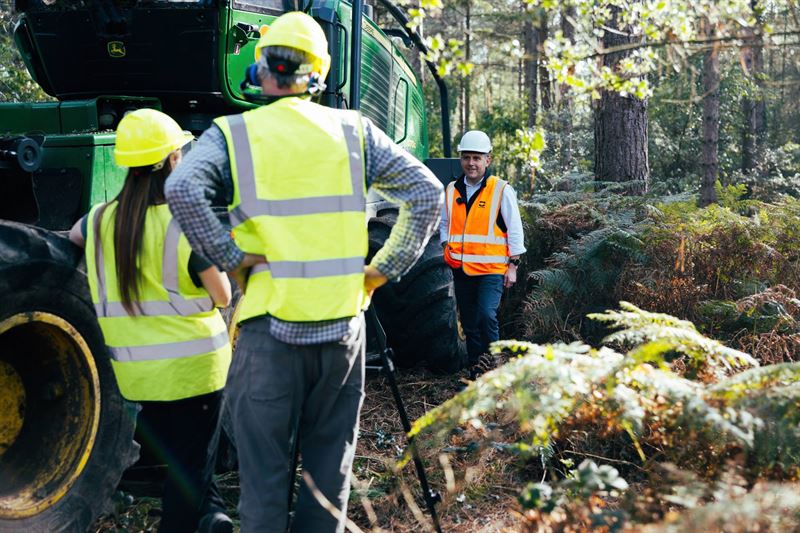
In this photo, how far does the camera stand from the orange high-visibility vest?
729 cm

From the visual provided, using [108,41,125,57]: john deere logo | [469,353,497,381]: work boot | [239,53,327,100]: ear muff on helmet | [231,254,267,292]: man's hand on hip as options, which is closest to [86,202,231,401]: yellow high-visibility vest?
[231,254,267,292]: man's hand on hip

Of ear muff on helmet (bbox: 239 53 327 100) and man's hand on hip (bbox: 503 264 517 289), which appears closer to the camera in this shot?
ear muff on helmet (bbox: 239 53 327 100)

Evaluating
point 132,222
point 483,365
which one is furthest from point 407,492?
point 483,365

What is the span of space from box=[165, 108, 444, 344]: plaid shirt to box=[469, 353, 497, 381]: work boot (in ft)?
11.4

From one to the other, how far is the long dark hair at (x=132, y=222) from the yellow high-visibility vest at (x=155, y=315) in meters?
0.04

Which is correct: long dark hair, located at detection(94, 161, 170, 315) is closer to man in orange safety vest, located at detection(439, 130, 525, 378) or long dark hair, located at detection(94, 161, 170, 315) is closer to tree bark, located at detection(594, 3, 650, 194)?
man in orange safety vest, located at detection(439, 130, 525, 378)

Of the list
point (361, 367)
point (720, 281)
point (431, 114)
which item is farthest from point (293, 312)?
point (431, 114)

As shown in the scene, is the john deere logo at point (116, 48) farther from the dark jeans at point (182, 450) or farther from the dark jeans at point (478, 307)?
the dark jeans at point (478, 307)

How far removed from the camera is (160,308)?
3.85 meters

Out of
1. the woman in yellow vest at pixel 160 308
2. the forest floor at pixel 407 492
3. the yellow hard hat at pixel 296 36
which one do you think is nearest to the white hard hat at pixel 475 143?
the forest floor at pixel 407 492

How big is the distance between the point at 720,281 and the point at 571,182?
325 cm

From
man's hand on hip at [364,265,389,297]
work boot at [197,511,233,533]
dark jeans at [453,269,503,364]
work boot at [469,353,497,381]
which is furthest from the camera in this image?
dark jeans at [453,269,503,364]

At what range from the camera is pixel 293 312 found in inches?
127

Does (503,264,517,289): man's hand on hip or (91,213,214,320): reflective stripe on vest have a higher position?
(91,213,214,320): reflective stripe on vest
